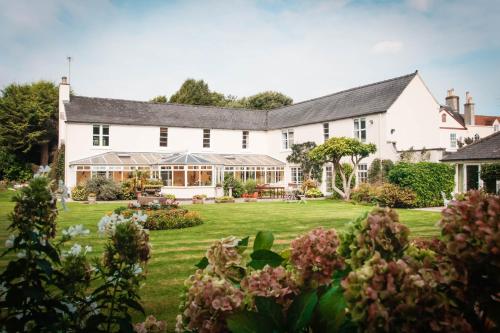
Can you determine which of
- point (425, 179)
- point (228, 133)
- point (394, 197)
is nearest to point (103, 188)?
point (228, 133)

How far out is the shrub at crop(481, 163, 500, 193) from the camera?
19266 millimetres

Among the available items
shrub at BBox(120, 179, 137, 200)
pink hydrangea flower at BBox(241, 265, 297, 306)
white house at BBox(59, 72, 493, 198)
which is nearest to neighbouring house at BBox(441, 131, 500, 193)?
white house at BBox(59, 72, 493, 198)

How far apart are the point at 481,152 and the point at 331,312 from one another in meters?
23.0

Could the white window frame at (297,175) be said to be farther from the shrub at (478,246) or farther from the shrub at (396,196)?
the shrub at (478,246)

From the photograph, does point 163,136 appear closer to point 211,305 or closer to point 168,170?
point 168,170

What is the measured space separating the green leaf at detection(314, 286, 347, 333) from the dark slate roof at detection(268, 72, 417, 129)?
25.8 metres

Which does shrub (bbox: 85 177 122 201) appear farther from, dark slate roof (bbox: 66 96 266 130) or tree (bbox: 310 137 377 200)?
tree (bbox: 310 137 377 200)

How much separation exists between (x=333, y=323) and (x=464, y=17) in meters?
23.5

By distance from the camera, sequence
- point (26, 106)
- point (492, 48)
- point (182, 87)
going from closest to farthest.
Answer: point (492, 48) → point (26, 106) → point (182, 87)

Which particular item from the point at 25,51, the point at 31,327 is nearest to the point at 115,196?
the point at 25,51

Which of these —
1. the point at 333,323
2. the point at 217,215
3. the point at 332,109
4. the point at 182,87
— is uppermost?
the point at 182,87

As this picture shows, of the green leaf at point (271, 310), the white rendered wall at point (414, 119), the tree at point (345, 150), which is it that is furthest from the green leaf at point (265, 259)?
the white rendered wall at point (414, 119)

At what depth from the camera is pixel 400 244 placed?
55.6 inches

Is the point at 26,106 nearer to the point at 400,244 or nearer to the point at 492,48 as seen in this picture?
the point at 492,48
